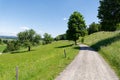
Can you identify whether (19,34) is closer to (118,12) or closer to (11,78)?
(118,12)

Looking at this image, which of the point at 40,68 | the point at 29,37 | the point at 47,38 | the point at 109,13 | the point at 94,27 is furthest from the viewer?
the point at 47,38

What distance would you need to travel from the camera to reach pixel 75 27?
69.6 metres

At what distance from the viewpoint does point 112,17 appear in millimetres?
47969

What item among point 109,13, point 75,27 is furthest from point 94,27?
point 109,13

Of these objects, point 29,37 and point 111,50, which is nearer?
point 111,50

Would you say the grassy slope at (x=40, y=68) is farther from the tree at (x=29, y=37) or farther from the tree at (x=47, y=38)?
the tree at (x=47, y=38)

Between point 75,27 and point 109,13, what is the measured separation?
22.7 meters

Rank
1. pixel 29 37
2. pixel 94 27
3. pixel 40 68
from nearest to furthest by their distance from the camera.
Answer: pixel 40 68
pixel 29 37
pixel 94 27

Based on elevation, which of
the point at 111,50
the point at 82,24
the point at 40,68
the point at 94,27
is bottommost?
the point at 40,68

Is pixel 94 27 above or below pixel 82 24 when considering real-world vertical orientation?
above

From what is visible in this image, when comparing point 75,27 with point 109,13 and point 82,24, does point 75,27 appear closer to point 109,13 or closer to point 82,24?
point 82,24

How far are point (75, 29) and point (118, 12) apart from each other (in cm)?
2357

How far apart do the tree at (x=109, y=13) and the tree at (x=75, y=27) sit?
20774 millimetres

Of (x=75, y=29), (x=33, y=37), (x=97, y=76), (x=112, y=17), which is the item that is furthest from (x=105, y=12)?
(x=33, y=37)
